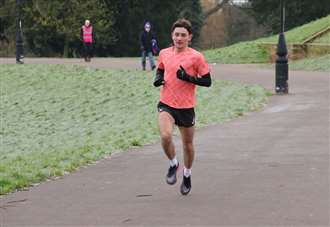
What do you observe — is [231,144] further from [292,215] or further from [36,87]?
[36,87]

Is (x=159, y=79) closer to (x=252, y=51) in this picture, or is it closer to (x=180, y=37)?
(x=180, y=37)

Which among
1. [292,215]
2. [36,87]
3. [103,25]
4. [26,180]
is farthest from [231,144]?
[103,25]

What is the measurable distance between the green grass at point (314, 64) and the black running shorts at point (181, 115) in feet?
65.0

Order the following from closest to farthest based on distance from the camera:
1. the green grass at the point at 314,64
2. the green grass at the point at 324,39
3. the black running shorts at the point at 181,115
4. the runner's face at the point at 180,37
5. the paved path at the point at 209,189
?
1. the paved path at the point at 209,189
2. the runner's face at the point at 180,37
3. the black running shorts at the point at 181,115
4. the green grass at the point at 314,64
5. the green grass at the point at 324,39

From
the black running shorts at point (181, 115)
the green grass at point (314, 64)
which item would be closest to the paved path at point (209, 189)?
the black running shorts at point (181, 115)

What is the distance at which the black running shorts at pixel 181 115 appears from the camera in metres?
8.05

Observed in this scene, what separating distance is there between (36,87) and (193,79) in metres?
18.1

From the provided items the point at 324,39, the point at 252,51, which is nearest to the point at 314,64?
the point at 324,39

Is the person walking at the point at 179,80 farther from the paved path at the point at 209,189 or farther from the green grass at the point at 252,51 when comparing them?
the green grass at the point at 252,51

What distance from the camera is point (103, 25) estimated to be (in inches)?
2013

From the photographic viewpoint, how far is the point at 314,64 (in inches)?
1145

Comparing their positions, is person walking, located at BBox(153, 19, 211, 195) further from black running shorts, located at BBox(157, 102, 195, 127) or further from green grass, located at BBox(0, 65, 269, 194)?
green grass, located at BBox(0, 65, 269, 194)

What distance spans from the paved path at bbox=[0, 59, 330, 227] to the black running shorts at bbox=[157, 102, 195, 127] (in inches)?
30.3

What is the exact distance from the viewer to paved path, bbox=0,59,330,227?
709cm
